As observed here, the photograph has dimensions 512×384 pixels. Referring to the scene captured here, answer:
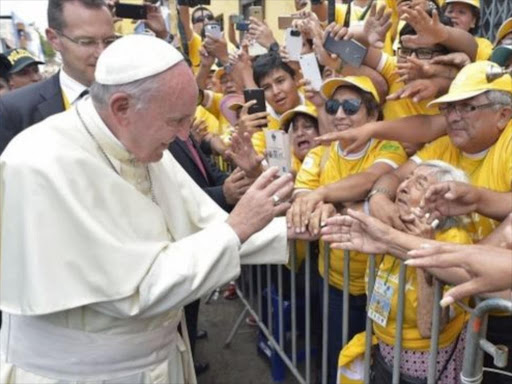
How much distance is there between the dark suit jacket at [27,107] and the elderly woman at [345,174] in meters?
1.49

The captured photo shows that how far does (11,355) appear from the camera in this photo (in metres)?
1.84

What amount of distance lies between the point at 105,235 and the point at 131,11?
2.84 metres

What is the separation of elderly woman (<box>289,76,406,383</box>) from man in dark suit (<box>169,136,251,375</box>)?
13.8 inches

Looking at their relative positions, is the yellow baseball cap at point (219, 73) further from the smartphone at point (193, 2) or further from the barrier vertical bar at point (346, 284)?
the barrier vertical bar at point (346, 284)

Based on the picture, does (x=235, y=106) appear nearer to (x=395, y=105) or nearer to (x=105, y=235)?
(x=395, y=105)

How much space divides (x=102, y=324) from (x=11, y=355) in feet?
1.32

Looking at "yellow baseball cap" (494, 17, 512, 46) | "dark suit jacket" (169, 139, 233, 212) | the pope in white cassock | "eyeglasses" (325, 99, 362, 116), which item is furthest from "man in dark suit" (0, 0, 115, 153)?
"yellow baseball cap" (494, 17, 512, 46)

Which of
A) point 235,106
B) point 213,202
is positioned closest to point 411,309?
point 213,202

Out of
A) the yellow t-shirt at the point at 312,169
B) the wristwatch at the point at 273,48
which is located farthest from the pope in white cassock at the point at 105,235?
the wristwatch at the point at 273,48

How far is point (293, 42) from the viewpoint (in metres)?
3.24

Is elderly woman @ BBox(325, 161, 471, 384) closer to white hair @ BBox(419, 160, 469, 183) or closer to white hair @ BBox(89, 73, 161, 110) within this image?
white hair @ BBox(419, 160, 469, 183)

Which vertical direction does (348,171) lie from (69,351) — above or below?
above

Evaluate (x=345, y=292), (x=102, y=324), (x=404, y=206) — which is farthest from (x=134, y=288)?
(x=404, y=206)

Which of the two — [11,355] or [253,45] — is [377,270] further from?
[253,45]
